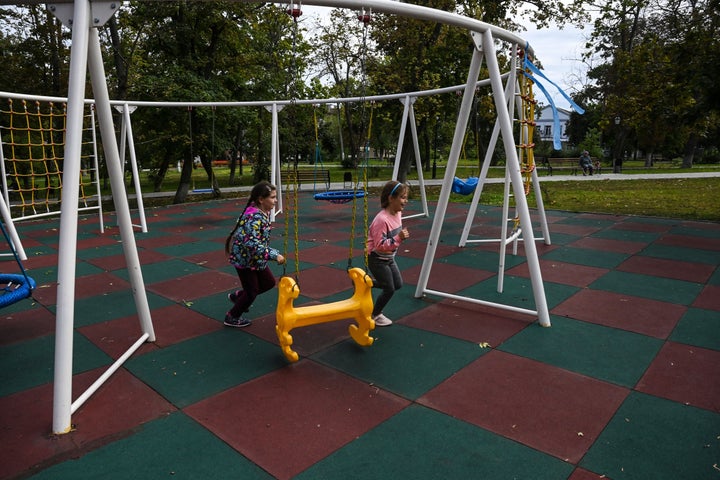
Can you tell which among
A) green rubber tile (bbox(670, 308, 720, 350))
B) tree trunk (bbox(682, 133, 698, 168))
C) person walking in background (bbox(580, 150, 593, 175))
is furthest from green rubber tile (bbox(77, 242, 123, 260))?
tree trunk (bbox(682, 133, 698, 168))

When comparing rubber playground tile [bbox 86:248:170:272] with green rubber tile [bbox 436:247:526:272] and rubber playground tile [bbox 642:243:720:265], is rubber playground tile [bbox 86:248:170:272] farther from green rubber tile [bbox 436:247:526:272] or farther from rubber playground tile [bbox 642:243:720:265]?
rubber playground tile [bbox 642:243:720:265]

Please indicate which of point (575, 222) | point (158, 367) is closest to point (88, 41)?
point (158, 367)

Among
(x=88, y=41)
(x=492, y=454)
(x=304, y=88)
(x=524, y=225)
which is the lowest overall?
(x=492, y=454)

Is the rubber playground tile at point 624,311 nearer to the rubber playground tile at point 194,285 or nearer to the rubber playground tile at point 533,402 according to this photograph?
the rubber playground tile at point 533,402

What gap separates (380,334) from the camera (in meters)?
4.06

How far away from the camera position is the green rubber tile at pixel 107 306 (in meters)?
4.53

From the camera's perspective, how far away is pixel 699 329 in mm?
4051

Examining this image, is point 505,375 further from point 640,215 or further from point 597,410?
point 640,215

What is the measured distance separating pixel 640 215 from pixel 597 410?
8921 mm

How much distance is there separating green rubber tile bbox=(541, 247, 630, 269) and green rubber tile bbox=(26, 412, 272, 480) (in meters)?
5.39

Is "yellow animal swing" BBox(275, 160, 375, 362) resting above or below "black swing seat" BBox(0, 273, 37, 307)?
below

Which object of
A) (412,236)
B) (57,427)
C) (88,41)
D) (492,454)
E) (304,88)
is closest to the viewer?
(492,454)

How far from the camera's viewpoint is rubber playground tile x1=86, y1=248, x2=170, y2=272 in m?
6.60

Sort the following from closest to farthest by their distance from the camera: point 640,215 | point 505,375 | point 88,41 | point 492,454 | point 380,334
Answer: point 492,454 < point 88,41 < point 505,375 < point 380,334 < point 640,215
